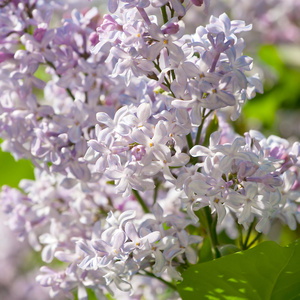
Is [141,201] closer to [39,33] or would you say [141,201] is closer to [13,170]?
[39,33]

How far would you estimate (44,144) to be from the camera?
69 cm

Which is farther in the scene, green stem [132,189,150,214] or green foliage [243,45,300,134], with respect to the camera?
green foliage [243,45,300,134]

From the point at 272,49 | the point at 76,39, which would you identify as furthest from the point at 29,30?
the point at 272,49

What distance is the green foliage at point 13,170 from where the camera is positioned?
1.11m

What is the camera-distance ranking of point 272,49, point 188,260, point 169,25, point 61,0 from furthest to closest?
point 272,49 → point 61,0 → point 188,260 → point 169,25

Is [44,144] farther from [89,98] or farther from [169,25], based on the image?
[169,25]

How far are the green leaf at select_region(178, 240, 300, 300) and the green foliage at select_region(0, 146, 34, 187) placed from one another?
57 centimetres

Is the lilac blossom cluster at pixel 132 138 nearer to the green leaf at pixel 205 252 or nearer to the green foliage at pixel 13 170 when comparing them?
the green leaf at pixel 205 252

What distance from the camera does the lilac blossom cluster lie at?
570 millimetres

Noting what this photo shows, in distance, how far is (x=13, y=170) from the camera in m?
1.13

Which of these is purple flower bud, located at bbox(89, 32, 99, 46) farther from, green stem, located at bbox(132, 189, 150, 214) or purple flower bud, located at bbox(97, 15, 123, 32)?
green stem, located at bbox(132, 189, 150, 214)

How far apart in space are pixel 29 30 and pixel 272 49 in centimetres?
109

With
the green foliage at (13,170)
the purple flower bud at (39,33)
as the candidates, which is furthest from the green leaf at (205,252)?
the green foliage at (13,170)

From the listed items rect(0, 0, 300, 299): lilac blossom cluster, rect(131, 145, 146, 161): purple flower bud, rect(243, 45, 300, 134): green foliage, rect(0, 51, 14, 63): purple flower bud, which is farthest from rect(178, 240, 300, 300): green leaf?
rect(243, 45, 300, 134): green foliage
